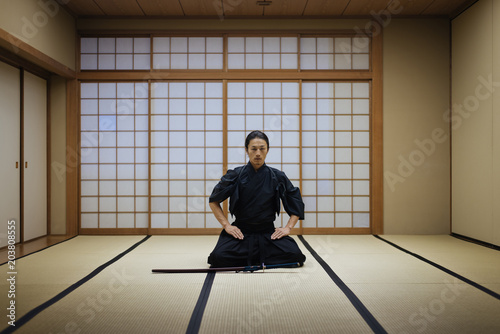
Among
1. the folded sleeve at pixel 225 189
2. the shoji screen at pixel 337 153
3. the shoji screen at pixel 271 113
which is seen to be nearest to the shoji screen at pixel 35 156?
the shoji screen at pixel 271 113

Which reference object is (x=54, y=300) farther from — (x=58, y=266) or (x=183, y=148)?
(x=183, y=148)

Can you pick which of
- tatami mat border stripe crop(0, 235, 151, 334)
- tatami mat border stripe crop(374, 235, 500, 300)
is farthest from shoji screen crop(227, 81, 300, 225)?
tatami mat border stripe crop(0, 235, 151, 334)

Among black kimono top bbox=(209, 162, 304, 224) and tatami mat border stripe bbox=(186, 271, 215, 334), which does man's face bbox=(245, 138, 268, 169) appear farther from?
tatami mat border stripe bbox=(186, 271, 215, 334)

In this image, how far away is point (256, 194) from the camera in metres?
3.10

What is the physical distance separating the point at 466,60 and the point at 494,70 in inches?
21.5

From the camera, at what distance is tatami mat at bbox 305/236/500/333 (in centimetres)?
184

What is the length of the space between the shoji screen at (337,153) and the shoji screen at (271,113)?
141 mm

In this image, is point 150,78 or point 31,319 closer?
point 31,319

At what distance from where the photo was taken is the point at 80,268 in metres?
3.00

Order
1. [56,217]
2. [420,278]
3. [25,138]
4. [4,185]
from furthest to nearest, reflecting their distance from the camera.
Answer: [56,217]
[25,138]
[4,185]
[420,278]

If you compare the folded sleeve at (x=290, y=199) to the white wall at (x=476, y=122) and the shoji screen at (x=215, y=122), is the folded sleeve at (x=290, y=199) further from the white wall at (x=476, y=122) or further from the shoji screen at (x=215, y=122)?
the white wall at (x=476, y=122)

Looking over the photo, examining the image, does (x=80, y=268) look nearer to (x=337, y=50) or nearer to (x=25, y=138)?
(x=25, y=138)

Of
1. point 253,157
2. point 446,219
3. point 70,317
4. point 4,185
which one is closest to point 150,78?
point 4,185

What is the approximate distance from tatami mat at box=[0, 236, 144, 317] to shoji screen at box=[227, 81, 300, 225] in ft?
5.78
